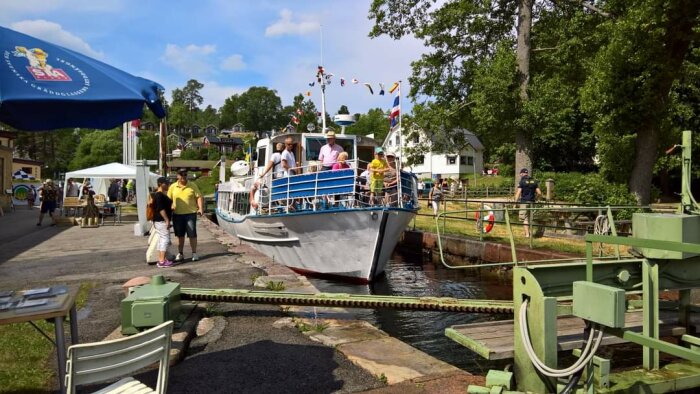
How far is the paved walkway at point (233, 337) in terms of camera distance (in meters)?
4.02

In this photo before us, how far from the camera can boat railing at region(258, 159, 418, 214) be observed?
34.9ft

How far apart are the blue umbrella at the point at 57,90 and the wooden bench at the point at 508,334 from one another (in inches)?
130

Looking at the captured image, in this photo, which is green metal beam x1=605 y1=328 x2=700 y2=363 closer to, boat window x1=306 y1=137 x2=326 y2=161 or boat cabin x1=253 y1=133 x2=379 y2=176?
boat cabin x1=253 y1=133 x2=379 y2=176

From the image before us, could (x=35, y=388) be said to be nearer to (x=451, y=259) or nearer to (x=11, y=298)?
(x=11, y=298)

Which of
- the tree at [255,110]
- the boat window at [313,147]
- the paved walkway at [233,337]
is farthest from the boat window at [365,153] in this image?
the tree at [255,110]

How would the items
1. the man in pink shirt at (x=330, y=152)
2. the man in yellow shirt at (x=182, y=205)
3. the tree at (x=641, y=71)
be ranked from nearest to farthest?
the man in yellow shirt at (x=182, y=205), the man in pink shirt at (x=330, y=152), the tree at (x=641, y=71)

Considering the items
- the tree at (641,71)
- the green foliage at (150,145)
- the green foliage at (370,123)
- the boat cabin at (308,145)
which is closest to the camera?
the tree at (641,71)

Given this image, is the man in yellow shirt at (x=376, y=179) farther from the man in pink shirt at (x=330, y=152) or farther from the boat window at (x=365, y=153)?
the boat window at (x=365, y=153)

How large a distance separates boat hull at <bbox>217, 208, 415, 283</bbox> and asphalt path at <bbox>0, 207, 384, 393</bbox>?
1.32 meters

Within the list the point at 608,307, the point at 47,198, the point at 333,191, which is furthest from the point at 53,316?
the point at 47,198

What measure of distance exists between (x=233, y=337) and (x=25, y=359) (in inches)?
72.3

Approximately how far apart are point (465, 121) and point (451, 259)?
8.11 meters

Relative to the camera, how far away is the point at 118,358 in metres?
2.75

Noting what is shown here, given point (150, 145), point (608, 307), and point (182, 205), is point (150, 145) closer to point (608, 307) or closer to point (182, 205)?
point (182, 205)
